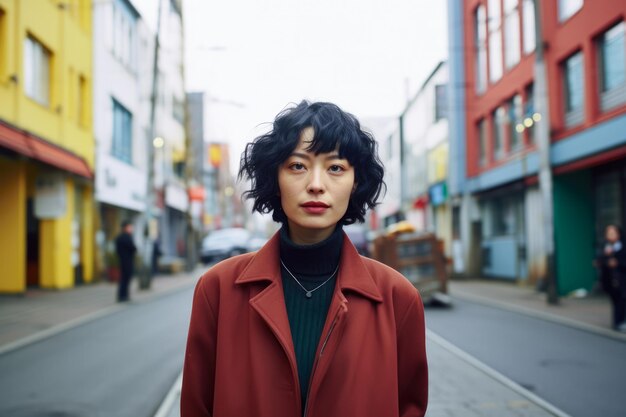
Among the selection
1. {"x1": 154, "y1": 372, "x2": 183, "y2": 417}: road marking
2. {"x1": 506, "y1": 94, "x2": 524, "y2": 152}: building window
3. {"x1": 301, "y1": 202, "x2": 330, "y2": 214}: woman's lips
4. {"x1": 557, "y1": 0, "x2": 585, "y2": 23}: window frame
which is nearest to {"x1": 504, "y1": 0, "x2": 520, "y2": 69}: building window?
{"x1": 506, "y1": 94, "x2": 524, "y2": 152}: building window

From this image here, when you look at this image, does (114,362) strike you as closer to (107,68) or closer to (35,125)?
(35,125)

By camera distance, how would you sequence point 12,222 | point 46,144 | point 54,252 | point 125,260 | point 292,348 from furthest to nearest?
point 54,252 → point 46,144 → point 12,222 → point 125,260 → point 292,348

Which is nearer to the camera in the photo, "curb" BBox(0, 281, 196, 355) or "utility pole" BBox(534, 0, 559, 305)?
"curb" BBox(0, 281, 196, 355)

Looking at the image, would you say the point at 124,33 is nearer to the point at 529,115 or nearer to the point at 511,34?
the point at 511,34

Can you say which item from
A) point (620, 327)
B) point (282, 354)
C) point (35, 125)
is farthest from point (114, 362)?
point (35, 125)

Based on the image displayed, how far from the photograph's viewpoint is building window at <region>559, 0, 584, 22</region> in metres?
17.2

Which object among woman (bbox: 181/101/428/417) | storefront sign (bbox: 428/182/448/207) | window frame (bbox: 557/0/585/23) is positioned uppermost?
window frame (bbox: 557/0/585/23)

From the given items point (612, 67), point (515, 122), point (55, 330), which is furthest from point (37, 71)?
point (515, 122)

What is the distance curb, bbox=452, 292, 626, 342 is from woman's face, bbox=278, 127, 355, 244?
29.1 ft

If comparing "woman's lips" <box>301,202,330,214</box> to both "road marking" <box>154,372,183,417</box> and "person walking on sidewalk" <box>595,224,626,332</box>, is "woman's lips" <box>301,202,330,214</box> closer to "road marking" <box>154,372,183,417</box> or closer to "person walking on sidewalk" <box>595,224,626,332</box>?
"road marking" <box>154,372,183,417</box>

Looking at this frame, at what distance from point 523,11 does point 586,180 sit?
674cm

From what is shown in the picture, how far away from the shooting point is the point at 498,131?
2570 cm

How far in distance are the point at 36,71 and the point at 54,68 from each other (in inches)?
40.2

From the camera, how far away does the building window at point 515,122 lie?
21922 millimetres
